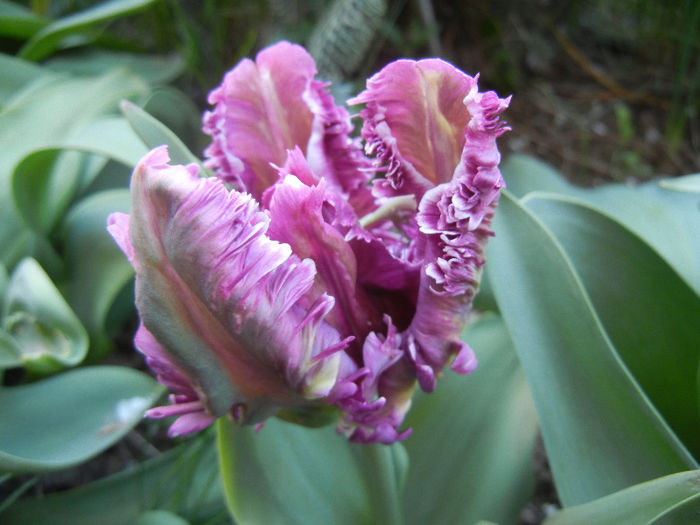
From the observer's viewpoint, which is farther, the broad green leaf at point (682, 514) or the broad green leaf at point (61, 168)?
the broad green leaf at point (61, 168)

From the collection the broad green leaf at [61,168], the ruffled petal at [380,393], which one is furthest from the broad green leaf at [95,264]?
the ruffled petal at [380,393]

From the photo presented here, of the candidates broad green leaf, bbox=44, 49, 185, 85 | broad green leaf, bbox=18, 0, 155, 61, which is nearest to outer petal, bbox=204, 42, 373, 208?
broad green leaf, bbox=18, 0, 155, 61

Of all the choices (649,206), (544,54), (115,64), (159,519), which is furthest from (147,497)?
(544,54)

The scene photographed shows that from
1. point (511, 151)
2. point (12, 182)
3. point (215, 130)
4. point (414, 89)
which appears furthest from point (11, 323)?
point (511, 151)

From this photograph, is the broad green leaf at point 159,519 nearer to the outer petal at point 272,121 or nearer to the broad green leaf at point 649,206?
the outer petal at point 272,121

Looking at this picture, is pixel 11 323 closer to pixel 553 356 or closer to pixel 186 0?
pixel 553 356

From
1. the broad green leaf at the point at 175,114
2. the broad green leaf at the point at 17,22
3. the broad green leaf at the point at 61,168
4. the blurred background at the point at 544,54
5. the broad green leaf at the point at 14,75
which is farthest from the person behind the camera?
the blurred background at the point at 544,54
